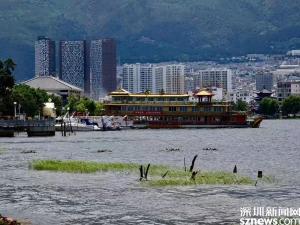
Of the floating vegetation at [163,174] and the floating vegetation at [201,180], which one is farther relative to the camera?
the floating vegetation at [163,174]

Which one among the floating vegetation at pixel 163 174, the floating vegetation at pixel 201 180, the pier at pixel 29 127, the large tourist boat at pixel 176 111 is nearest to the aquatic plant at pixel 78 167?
the floating vegetation at pixel 163 174

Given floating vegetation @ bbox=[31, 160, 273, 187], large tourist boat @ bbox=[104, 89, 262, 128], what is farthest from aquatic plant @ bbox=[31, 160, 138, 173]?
large tourist boat @ bbox=[104, 89, 262, 128]

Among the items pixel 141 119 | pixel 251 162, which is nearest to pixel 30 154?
pixel 251 162

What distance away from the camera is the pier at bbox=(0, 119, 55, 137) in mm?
134250

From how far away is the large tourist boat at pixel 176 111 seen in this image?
189m

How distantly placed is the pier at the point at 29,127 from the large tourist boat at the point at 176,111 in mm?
53882

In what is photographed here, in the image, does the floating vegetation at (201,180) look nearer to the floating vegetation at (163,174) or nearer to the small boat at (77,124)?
the floating vegetation at (163,174)

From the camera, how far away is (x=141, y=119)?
197 meters

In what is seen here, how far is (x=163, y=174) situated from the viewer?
2397 inches

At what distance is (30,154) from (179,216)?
1931 inches

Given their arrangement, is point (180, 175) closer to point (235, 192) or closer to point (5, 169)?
point (235, 192)

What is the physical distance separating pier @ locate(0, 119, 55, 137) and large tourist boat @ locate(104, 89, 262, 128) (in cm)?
5388

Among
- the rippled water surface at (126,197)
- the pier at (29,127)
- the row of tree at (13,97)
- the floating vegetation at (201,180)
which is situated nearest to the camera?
the rippled water surface at (126,197)

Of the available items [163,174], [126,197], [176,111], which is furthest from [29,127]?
[126,197]
